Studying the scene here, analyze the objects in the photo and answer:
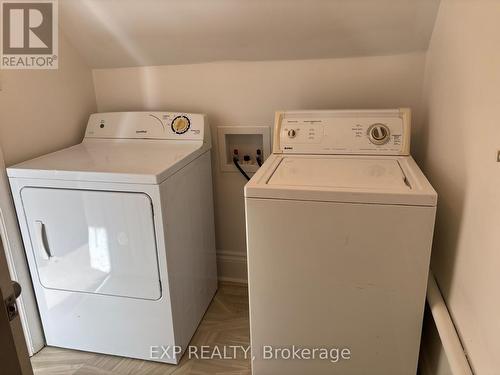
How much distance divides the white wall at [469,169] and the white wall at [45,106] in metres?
1.71

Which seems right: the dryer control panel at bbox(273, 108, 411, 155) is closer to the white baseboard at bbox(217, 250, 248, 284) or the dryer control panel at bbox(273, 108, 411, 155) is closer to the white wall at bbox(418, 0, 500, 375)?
the white wall at bbox(418, 0, 500, 375)

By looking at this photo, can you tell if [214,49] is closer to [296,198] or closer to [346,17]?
[346,17]

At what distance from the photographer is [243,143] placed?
2076mm

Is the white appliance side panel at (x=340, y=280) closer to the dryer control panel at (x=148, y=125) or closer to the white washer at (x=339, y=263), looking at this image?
the white washer at (x=339, y=263)

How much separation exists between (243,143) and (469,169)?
1.18 meters

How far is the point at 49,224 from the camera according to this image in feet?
5.18

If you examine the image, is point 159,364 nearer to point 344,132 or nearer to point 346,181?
point 346,181

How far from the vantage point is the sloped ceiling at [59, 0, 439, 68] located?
1561 mm

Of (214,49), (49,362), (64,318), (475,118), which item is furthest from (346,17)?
(49,362)

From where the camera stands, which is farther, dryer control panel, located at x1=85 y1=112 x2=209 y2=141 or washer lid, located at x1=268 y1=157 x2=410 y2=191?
dryer control panel, located at x1=85 y1=112 x2=209 y2=141

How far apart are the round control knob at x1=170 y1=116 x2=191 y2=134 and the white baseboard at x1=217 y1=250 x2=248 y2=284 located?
0.77 m

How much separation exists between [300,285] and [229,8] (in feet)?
3.79

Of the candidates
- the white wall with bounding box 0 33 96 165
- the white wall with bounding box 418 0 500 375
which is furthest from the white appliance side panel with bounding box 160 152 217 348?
the white wall with bounding box 418 0 500 375

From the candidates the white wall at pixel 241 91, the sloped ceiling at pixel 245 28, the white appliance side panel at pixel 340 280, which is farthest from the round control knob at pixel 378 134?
the white appliance side panel at pixel 340 280
